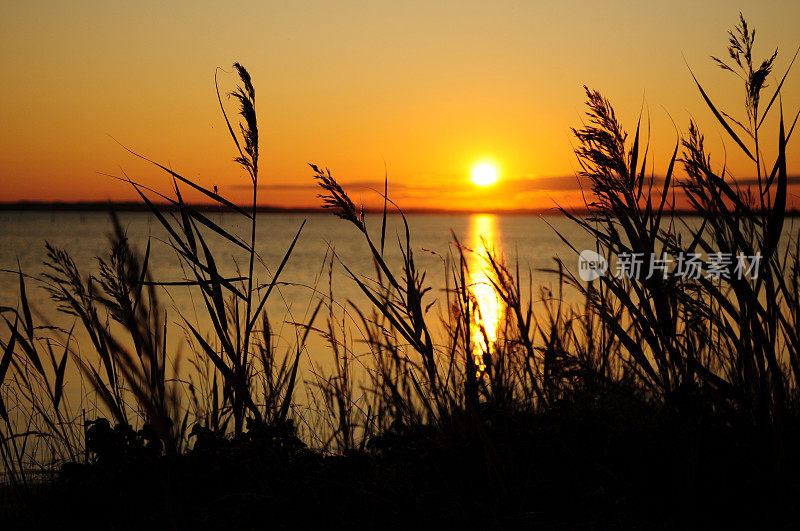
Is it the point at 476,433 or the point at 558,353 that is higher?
the point at 558,353

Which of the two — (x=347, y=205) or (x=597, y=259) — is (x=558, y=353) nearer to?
→ (x=347, y=205)

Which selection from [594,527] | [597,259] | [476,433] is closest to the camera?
[594,527]

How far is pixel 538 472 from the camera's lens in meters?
2.15

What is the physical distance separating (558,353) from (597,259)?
3.23ft

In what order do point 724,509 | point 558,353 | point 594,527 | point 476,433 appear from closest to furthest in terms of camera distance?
point 594,527
point 724,509
point 558,353
point 476,433

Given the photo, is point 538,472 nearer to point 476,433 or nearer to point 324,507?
point 476,433

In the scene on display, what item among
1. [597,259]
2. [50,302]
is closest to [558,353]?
[597,259]

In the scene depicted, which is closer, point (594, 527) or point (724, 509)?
point (594, 527)

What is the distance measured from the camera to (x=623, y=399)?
10.1 feet

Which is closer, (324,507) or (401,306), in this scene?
(324,507)

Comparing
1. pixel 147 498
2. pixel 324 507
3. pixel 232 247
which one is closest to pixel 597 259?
pixel 324 507

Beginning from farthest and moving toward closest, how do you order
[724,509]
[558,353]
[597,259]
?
[597,259] < [558,353] < [724,509]

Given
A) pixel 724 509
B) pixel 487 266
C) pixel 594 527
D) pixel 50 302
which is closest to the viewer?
pixel 594 527

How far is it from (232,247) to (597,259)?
108 ft
